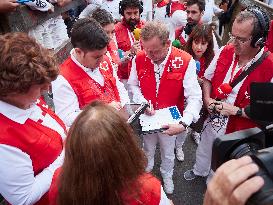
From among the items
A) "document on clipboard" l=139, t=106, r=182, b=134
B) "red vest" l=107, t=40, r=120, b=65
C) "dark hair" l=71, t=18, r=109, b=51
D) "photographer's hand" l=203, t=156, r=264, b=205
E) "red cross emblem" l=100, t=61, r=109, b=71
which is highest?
"photographer's hand" l=203, t=156, r=264, b=205

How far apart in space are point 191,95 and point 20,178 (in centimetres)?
198

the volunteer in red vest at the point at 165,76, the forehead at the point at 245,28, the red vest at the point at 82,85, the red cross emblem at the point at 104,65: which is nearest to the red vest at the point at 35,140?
the red vest at the point at 82,85

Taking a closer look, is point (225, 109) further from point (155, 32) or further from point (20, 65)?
point (20, 65)

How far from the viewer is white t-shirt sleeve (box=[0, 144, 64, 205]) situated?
62.9 inches

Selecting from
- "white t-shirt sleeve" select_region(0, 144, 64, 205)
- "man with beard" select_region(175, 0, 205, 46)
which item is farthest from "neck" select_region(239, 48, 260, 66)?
"white t-shirt sleeve" select_region(0, 144, 64, 205)

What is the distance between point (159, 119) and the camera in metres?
3.04

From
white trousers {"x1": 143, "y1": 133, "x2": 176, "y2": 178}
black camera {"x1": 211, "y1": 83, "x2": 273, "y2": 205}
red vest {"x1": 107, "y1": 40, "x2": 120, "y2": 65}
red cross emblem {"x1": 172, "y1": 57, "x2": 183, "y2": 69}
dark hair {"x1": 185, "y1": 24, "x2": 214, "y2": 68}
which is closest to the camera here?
black camera {"x1": 211, "y1": 83, "x2": 273, "y2": 205}

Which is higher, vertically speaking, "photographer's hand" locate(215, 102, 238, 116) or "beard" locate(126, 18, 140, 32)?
"beard" locate(126, 18, 140, 32)

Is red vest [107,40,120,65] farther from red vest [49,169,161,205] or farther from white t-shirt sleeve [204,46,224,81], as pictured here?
red vest [49,169,161,205]

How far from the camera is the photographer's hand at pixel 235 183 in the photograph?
28.8 inches

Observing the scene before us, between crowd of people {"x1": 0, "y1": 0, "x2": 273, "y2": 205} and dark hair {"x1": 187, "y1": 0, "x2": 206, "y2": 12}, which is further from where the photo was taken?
dark hair {"x1": 187, "y1": 0, "x2": 206, "y2": 12}

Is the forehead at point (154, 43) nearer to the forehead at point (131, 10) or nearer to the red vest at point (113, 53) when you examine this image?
the red vest at point (113, 53)

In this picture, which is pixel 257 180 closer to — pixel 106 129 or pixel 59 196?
pixel 106 129

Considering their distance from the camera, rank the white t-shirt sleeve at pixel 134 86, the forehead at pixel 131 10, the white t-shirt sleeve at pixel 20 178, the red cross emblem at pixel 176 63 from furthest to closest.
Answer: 1. the forehead at pixel 131 10
2. the white t-shirt sleeve at pixel 134 86
3. the red cross emblem at pixel 176 63
4. the white t-shirt sleeve at pixel 20 178
